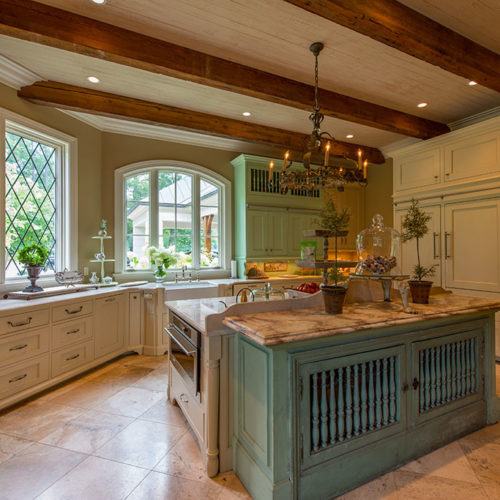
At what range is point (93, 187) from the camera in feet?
13.6

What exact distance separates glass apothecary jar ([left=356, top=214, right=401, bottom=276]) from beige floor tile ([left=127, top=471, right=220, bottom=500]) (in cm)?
163

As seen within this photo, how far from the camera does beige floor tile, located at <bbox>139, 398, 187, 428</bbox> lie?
8.00 feet

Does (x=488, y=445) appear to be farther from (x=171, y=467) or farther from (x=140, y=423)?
(x=140, y=423)

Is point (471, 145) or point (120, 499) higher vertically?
point (471, 145)

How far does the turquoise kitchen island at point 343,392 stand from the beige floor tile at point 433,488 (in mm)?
107

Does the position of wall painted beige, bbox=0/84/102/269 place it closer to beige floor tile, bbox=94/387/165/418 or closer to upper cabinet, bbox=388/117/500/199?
beige floor tile, bbox=94/387/165/418

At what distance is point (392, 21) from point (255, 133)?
8.00 feet

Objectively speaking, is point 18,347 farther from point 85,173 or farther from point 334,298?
point 334,298

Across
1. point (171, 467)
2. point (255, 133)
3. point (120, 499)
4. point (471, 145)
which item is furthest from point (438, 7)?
point (120, 499)

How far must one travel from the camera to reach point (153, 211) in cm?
469

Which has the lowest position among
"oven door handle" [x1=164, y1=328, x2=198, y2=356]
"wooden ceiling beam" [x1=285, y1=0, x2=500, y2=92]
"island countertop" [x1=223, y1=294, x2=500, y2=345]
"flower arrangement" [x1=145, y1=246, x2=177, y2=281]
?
"oven door handle" [x1=164, y1=328, x2=198, y2=356]

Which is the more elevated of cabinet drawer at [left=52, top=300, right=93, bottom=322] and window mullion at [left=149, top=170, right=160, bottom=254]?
window mullion at [left=149, top=170, right=160, bottom=254]

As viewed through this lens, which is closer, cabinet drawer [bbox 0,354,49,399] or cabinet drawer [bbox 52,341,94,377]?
cabinet drawer [bbox 0,354,49,399]

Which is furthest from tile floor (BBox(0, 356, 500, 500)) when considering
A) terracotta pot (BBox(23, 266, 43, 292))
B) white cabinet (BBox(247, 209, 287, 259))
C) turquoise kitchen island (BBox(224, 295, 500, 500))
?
white cabinet (BBox(247, 209, 287, 259))
